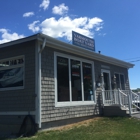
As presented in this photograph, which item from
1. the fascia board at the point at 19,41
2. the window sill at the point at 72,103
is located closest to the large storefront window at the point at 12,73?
the fascia board at the point at 19,41

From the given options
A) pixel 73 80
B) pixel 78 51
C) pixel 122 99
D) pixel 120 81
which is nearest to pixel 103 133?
pixel 73 80

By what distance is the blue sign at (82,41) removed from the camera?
33.9 ft

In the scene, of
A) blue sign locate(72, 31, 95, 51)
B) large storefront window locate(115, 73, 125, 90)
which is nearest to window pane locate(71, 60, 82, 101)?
blue sign locate(72, 31, 95, 51)

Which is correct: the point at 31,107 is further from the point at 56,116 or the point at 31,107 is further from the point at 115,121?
the point at 115,121

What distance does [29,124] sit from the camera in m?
7.06

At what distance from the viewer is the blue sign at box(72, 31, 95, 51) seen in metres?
10.3

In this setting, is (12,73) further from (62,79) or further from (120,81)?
(120,81)

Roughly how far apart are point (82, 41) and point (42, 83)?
442 cm

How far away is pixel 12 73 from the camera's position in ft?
26.2

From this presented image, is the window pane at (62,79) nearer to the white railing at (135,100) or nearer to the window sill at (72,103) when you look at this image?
the window sill at (72,103)

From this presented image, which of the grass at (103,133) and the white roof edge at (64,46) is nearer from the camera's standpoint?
the grass at (103,133)

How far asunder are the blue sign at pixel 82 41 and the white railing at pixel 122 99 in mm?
2762

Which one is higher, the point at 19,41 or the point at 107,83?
the point at 19,41

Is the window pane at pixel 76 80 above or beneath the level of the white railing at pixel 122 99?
above
